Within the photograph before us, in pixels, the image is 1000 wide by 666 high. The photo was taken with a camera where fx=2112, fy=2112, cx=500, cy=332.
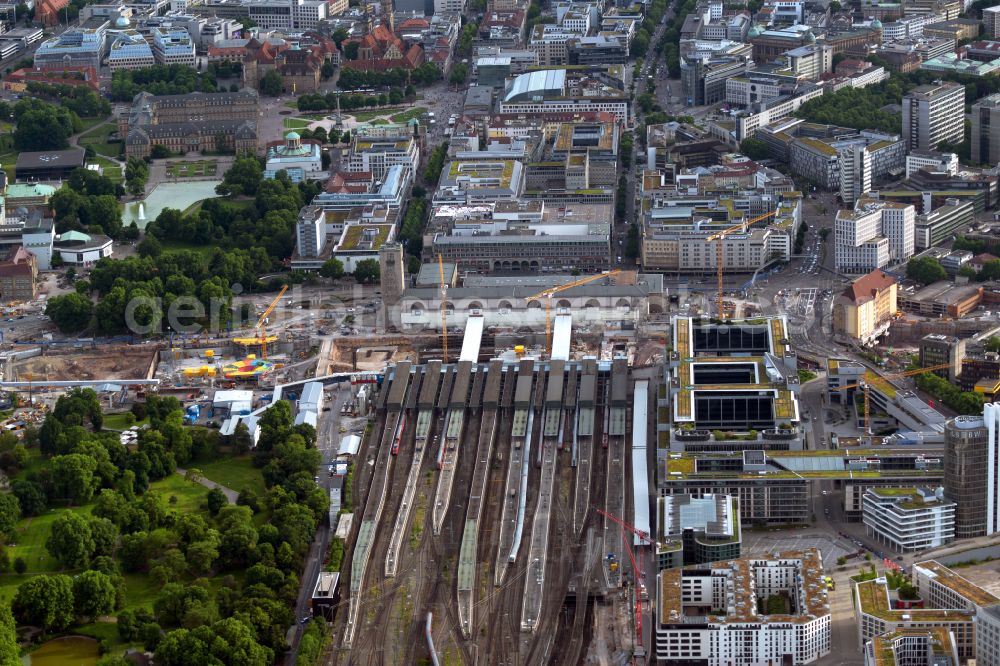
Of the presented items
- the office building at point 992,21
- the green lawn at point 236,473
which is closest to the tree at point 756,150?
the office building at point 992,21

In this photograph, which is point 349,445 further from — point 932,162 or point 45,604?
point 932,162

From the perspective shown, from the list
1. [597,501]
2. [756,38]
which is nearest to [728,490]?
[597,501]

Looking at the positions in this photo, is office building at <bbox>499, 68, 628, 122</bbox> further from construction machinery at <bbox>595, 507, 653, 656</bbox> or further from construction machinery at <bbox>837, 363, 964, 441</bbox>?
construction machinery at <bbox>595, 507, 653, 656</bbox>

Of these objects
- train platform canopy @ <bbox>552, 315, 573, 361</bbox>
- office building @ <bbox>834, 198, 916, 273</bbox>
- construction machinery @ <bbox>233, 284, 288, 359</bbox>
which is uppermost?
office building @ <bbox>834, 198, 916, 273</bbox>

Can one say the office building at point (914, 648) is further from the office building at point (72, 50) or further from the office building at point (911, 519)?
the office building at point (72, 50)

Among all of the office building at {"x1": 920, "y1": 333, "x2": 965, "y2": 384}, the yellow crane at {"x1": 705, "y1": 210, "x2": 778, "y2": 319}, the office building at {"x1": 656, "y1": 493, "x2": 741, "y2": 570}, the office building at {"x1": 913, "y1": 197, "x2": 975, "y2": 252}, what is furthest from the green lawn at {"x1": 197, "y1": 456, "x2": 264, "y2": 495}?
the office building at {"x1": 913, "y1": 197, "x2": 975, "y2": 252}

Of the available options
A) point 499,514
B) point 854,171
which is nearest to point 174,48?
point 854,171

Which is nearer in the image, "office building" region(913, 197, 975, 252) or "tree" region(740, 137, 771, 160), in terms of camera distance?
"office building" region(913, 197, 975, 252)
